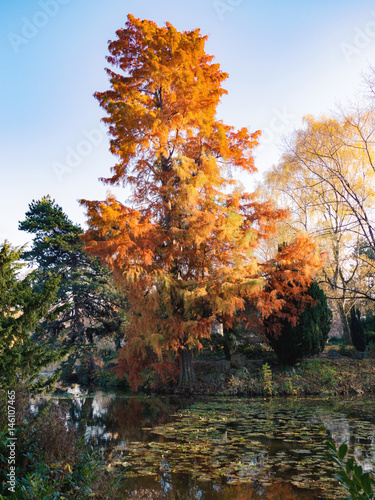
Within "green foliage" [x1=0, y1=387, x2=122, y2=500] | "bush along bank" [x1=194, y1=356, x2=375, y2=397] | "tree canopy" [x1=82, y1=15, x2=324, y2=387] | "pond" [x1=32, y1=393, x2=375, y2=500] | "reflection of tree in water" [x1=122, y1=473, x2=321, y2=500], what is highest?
"tree canopy" [x1=82, y1=15, x2=324, y2=387]

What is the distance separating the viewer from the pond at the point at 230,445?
3.87 m

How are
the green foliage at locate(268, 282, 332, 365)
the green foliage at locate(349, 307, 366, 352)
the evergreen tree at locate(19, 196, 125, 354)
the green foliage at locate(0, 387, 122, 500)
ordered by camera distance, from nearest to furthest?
the green foliage at locate(0, 387, 122, 500) < the green foliage at locate(268, 282, 332, 365) < the green foliage at locate(349, 307, 366, 352) < the evergreen tree at locate(19, 196, 125, 354)

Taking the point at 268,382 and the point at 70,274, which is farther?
the point at 70,274

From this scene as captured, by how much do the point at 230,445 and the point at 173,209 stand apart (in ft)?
27.6

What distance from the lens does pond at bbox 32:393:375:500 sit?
3.87m

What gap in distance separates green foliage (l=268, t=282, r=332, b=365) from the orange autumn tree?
233 centimetres

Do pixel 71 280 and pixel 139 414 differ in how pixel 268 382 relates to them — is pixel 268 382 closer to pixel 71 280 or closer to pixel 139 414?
pixel 139 414

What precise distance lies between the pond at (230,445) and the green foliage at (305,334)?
2.86 meters

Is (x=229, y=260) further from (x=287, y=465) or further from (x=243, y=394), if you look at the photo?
(x=287, y=465)

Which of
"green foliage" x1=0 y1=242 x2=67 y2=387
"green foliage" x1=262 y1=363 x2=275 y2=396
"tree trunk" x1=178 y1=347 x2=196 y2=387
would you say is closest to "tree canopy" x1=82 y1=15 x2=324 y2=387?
"tree trunk" x1=178 y1=347 x2=196 y2=387

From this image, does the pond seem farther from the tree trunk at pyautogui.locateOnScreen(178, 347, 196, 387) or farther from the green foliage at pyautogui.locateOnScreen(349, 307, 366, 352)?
the green foliage at pyautogui.locateOnScreen(349, 307, 366, 352)

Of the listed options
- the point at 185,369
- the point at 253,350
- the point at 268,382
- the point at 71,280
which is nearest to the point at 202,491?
the point at 268,382

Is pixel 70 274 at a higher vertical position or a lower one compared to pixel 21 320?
higher

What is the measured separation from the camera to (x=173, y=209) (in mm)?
Answer: 12469
